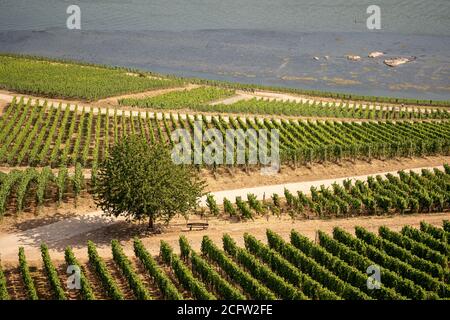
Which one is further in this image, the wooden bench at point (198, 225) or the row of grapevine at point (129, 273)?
the wooden bench at point (198, 225)

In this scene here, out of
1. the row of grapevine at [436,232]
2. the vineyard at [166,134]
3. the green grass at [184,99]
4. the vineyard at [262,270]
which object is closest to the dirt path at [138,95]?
the green grass at [184,99]

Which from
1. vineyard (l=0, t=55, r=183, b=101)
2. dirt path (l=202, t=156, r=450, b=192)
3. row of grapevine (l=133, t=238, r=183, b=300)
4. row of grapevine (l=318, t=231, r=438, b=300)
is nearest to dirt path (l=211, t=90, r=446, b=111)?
vineyard (l=0, t=55, r=183, b=101)

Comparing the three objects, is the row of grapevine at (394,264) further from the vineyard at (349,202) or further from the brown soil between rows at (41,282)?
the brown soil between rows at (41,282)

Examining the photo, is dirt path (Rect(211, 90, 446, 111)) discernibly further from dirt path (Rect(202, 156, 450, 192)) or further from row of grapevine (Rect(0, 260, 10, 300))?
row of grapevine (Rect(0, 260, 10, 300))


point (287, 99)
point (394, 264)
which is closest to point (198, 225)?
point (394, 264)

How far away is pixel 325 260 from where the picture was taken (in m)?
31.9

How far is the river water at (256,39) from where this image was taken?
105 meters

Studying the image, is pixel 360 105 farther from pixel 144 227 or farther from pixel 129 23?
pixel 129 23

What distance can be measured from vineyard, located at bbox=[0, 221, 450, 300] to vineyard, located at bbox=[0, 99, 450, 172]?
54.5 ft

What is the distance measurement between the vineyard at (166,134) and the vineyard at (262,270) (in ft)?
54.5

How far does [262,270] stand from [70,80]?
59877 mm

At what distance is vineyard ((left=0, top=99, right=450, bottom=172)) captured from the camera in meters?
51.3

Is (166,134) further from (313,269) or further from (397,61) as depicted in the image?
(397,61)

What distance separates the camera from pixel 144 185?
35875mm
